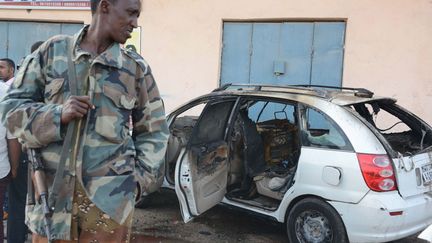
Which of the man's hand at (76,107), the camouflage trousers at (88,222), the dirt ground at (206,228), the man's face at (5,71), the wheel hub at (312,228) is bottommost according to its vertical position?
the dirt ground at (206,228)

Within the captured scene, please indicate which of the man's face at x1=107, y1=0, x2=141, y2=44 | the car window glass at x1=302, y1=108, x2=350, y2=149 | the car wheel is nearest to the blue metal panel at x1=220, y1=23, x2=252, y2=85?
the car window glass at x1=302, y1=108, x2=350, y2=149

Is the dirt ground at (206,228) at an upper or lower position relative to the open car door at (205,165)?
lower

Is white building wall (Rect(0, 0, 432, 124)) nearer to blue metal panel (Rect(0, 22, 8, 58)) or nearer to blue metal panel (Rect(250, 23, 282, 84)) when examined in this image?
blue metal panel (Rect(250, 23, 282, 84))

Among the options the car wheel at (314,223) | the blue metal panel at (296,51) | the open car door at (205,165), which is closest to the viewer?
the car wheel at (314,223)

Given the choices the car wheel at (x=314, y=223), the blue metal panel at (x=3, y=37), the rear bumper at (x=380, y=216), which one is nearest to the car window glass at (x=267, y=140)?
the car wheel at (x=314, y=223)

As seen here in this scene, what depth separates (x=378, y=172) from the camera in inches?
143

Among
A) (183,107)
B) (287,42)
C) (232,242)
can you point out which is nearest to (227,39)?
(287,42)

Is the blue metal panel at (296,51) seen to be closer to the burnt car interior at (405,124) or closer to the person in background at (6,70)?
the burnt car interior at (405,124)

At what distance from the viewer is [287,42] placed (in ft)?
24.4

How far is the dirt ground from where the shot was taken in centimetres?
458

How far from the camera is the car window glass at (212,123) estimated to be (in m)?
4.53

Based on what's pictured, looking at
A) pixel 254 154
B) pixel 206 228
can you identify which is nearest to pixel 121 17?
pixel 254 154

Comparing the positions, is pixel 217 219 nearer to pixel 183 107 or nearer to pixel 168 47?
pixel 183 107

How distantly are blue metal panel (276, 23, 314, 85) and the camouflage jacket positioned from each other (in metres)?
5.76
